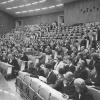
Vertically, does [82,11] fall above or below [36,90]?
above

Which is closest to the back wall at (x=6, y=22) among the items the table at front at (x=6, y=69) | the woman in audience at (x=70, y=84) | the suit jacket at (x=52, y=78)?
the table at front at (x=6, y=69)

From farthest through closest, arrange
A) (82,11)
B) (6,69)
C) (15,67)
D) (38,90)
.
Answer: (82,11), (15,67), (6,69), (38,90)

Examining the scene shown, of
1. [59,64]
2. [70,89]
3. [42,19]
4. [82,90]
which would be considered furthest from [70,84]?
[42,19]

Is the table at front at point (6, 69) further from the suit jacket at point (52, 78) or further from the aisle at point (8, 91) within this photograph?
the suit jacket at point (52, 78)

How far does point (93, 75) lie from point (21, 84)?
7.93 feet

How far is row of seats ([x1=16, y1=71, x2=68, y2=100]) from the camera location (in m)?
4.28

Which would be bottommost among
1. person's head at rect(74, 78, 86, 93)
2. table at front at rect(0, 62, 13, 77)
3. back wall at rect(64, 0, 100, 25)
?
table at front at rect(0, 62, 13, 77)

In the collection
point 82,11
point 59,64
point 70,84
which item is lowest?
point 70,84

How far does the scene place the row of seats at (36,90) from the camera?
4.28 m

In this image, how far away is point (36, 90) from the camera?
5.32 metres

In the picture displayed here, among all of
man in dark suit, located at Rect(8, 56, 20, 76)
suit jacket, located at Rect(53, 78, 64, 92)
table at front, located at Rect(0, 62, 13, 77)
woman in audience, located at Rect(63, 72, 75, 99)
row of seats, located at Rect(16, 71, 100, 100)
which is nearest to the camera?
row of seats, located at Rect(16, 71, 100, 100)

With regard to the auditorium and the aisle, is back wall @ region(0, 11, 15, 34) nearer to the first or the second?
the auditorium

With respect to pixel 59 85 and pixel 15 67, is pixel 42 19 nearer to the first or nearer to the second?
pixel 15 67

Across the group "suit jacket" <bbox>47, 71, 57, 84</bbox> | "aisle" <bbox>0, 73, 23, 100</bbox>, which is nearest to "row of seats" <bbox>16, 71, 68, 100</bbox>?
"suit jacket" <bbox>47, 71, 57, 84</bbox>
